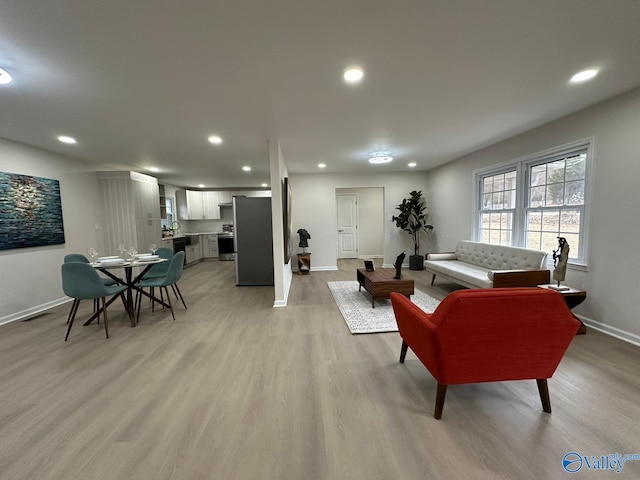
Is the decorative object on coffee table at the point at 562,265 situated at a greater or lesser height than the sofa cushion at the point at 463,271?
greater

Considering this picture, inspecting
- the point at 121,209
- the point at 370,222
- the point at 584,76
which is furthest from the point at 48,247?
the point at 370,222

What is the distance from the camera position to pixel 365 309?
366 cm

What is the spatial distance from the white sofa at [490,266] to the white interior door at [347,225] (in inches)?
133

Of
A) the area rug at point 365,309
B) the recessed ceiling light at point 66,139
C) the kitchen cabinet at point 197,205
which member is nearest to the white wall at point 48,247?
the recessed ceiling light at point 66,139

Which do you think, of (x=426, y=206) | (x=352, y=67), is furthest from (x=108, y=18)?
(x=426, y=206)

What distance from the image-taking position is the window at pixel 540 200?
10.4 feet

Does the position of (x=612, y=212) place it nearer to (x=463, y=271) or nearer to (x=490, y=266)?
(x=490, y=266)

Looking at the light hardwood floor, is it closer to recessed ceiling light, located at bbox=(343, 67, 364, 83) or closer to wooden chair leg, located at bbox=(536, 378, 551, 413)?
wooden chair leg, located at bbox=(536, 378, 551, 413)

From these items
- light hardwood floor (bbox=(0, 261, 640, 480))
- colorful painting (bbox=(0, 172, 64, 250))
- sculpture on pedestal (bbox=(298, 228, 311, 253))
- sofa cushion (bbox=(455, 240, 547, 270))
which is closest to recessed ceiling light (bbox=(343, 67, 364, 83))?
light hardwood floor (bbox=(0, 261, 640, 480))

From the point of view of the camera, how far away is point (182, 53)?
5.92 ft

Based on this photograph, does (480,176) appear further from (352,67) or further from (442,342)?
(442,342)

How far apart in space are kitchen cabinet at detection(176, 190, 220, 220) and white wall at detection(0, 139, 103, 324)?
3.06 meters

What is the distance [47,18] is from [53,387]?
263 cm

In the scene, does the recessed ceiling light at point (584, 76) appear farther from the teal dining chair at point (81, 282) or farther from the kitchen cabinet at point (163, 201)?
the kitchen cabinet at point (163, 201)
